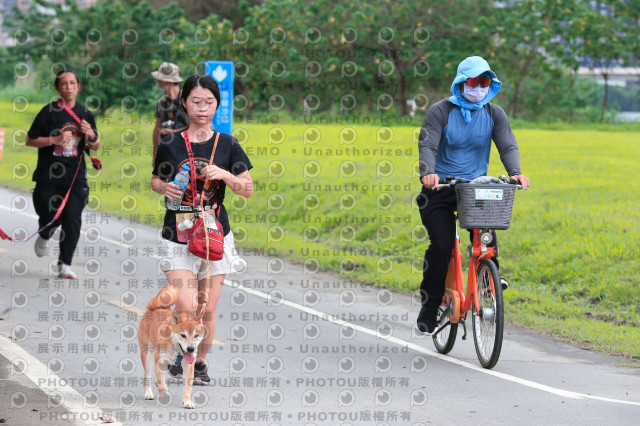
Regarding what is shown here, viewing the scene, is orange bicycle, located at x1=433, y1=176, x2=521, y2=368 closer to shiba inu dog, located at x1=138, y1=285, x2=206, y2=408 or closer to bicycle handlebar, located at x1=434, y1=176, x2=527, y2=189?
bicycle handlebar, located at x1=434, y1=176, x2=527, y2=189

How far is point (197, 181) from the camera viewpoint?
642 cm

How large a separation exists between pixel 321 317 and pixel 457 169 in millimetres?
2670

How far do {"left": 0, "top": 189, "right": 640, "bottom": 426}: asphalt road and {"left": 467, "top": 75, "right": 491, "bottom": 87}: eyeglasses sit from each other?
2137 millimetres

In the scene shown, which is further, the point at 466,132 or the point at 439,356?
the point at 439,356

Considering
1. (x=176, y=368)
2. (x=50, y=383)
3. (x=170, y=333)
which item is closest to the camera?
(x=170, y=333)

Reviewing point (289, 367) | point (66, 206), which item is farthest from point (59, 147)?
point (289, 367)

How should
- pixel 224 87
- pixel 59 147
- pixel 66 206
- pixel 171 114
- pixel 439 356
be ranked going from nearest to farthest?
1. pixel 439 356
2. pixel 59 147
3. pixel 66 206
4. pixel 171 114
5. pixel 224 87

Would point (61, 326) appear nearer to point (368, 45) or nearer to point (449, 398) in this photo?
point (449, 398)

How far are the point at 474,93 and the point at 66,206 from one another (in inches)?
211

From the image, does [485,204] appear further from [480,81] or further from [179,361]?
[179,361]

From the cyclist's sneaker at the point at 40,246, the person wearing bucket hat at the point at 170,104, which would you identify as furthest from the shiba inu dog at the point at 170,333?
the person wearing bucket hat at the point at 170,104

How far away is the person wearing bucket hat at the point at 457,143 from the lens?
313 inches

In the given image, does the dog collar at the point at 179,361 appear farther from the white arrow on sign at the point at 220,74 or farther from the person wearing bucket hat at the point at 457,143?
the white arrow on sign at the point at 220,74

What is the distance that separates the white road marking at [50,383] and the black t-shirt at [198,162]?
3.69 ft
